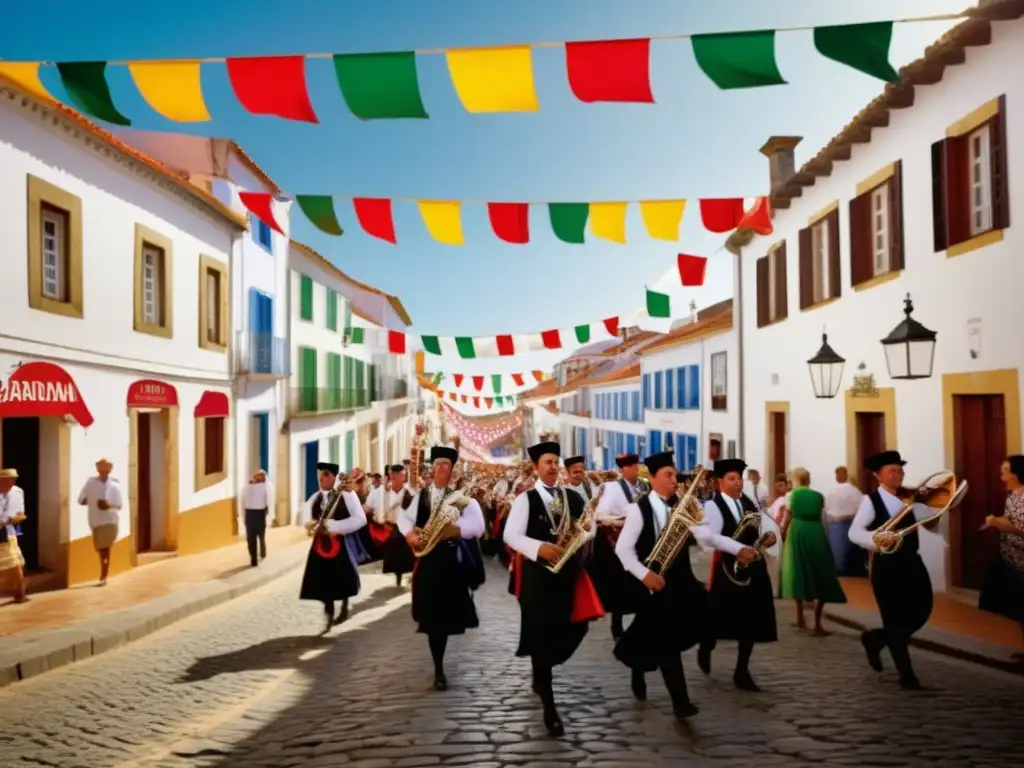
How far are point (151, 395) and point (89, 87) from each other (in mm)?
8231

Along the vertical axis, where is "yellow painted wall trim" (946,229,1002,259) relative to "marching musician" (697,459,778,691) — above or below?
above

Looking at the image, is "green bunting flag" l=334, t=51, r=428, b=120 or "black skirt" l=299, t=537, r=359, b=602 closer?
"green bunting flag" l=334, t=51, r=428, b=120

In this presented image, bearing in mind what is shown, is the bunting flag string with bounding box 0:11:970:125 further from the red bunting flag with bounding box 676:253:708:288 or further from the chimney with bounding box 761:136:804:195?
the chimney with bounding box 761:136:804:195

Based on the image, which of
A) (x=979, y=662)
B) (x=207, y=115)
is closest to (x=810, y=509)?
(x=979, y=662)

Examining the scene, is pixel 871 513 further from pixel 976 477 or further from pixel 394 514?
pixel 976 477

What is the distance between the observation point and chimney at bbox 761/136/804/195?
2002cm

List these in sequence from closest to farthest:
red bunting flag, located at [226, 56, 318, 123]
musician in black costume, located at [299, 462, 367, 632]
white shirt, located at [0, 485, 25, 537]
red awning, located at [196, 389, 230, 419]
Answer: red bunting flag, located at [226, 56, 318, 123], musician in black costume, located at [299, 462, 367, 632], white shirt, located at [0, 485, 25, 537], red awning, located at [196, 389, 230, 419]

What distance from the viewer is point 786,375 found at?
722 inches

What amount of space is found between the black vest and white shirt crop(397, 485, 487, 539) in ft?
10.8

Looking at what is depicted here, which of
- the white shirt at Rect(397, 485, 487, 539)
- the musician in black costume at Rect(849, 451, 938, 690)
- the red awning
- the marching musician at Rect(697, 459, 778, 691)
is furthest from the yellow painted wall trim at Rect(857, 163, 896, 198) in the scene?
the red awning

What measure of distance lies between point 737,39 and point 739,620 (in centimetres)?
525

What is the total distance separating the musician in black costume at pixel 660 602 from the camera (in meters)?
6.31

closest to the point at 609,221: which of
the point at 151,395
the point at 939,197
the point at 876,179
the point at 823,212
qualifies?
the point at 876,179

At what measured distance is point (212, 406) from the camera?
65.5 ft
